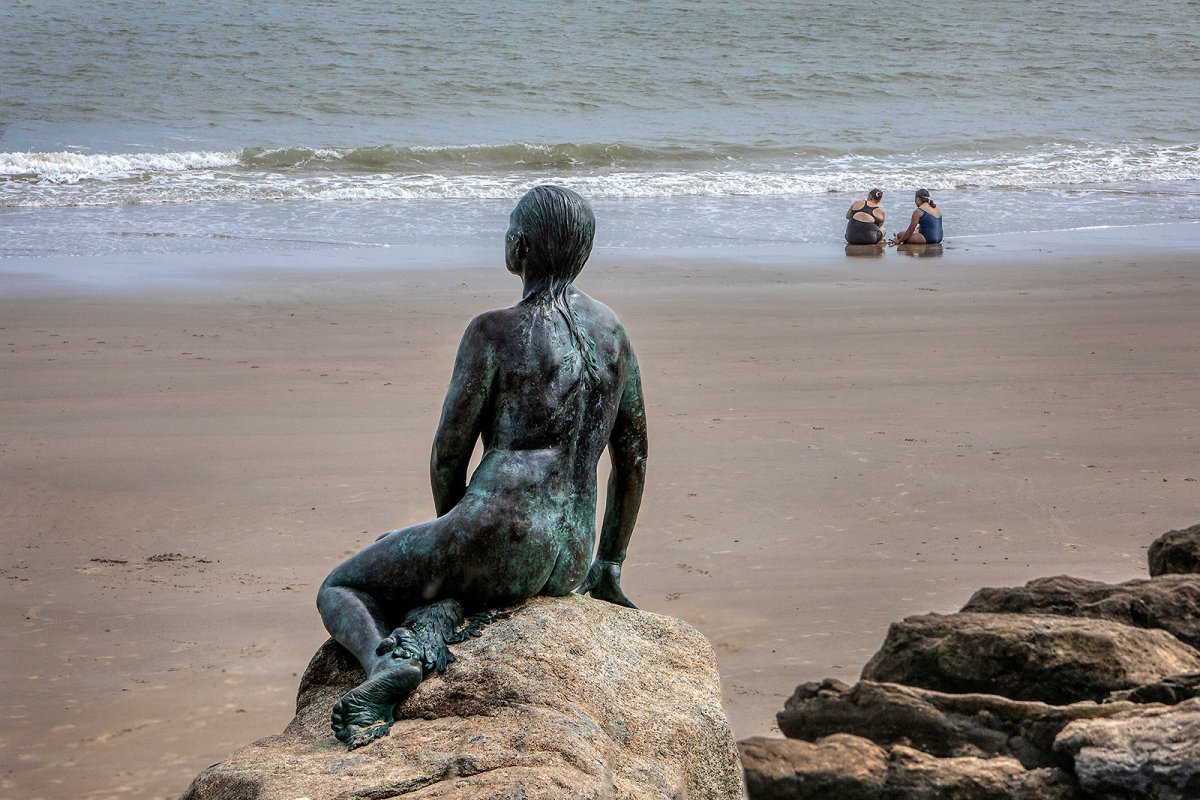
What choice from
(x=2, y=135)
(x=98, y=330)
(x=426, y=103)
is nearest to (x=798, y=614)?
(x=98, y=330)

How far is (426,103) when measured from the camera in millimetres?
28141

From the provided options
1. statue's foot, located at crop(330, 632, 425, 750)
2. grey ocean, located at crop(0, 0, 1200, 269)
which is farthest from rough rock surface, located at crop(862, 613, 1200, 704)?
grey ocean, located at crop(0, 0, 1200, 269)

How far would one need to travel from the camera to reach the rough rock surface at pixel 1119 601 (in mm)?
3994

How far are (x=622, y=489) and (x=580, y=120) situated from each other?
78.5 ft

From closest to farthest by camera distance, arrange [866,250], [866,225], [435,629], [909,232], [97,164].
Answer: [435,629]
[866,250]
[866,225]
[909,232]
[97,164]

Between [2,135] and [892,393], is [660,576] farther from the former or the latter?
[2,135]

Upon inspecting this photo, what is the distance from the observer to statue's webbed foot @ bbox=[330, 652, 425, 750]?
2.83m

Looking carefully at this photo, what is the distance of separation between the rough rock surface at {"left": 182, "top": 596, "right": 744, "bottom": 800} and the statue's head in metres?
0.81

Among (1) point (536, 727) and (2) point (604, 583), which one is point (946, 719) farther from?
(1) point (536, 727)

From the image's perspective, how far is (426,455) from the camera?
280 inches

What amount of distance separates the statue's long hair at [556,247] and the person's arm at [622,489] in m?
0.21

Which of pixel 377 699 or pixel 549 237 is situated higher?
pixel 549 237

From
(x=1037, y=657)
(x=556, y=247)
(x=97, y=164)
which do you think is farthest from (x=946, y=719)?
(x=97, y=164)

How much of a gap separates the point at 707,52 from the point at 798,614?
1201 inches
